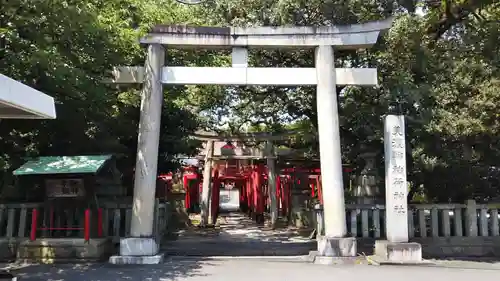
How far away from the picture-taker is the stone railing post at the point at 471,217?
10789 millimetres

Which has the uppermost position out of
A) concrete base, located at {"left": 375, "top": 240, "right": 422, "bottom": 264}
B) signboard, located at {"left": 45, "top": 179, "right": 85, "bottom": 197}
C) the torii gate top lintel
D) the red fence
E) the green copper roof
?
the torii gate top lintel

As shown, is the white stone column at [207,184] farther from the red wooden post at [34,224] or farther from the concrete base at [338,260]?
the concrete base at [338,260]

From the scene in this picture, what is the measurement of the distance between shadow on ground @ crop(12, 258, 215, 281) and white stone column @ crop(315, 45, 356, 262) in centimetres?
271

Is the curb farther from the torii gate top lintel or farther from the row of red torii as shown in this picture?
the row of red torii

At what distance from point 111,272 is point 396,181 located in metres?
6.25

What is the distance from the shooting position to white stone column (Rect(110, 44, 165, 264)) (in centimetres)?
941

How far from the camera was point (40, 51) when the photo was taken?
7594mm

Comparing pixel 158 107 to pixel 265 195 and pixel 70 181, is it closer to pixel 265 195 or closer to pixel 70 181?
pixel 70 181

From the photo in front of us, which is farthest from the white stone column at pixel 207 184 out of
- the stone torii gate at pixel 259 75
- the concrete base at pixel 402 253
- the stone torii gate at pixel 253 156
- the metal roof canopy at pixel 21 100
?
the metal roof canopy at pixel 21 100

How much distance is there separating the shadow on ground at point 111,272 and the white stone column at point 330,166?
2.71 meters

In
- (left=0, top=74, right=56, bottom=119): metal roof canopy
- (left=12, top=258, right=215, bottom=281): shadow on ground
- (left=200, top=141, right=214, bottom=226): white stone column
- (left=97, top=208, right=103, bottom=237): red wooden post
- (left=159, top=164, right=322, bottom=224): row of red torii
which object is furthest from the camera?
(left=159, top=164, right=322, bottom=224): row of red torii

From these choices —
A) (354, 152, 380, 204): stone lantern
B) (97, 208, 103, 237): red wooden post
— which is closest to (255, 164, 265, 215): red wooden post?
(354, 152, 380, 204): stone lantern

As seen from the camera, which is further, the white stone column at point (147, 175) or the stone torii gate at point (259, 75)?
the stone torii gate at point (259, 75)

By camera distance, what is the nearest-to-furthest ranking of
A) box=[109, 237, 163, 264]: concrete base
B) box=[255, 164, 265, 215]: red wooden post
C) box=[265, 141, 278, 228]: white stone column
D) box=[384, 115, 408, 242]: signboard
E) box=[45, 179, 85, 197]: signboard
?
box=[109, 237, 163, 264]: concrete base < box=[384, 115, 408, 242]: signboard < box=[45, 179, 85, 197]: signboard < box=[265, 141, 278, 228]: white stone column < box=[255, 164, 265, 215]: red wooden post
